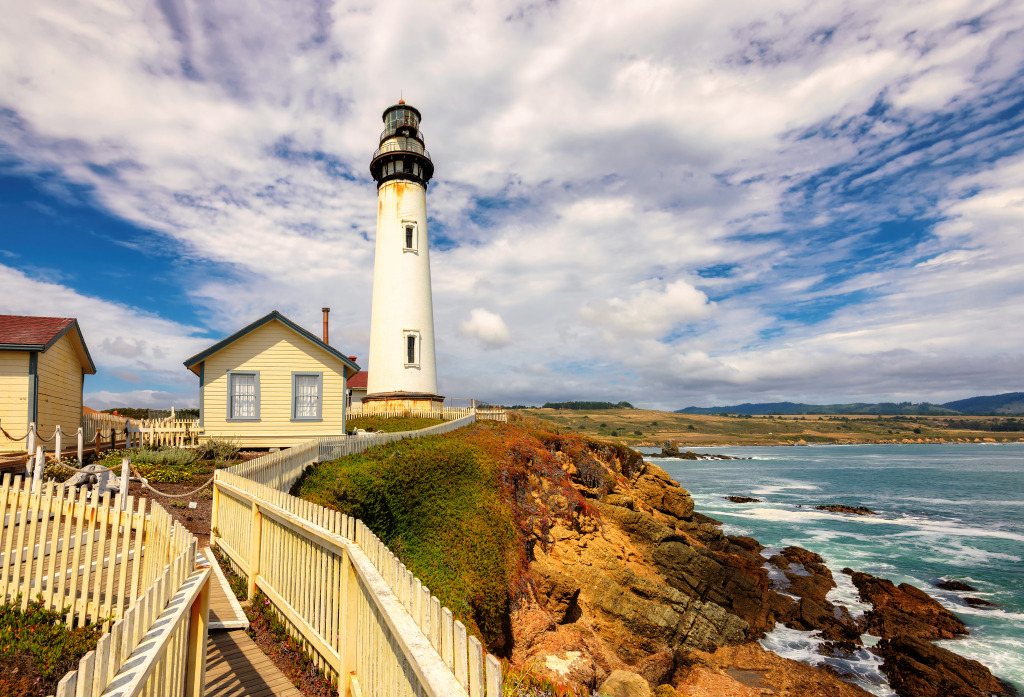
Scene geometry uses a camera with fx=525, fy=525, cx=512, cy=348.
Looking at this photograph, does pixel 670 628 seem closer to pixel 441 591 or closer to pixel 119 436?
pixel 441 591

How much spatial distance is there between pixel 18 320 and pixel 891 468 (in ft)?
304

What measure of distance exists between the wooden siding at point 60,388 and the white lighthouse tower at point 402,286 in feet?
42.2

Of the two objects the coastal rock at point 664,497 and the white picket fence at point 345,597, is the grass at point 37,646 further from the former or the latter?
the coastal rock at point 664,497

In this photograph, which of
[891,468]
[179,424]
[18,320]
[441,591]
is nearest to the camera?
[441,591]

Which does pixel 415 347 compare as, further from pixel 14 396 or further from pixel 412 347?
pixel 14 396

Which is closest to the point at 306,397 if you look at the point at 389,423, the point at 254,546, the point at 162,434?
the point at 162,434

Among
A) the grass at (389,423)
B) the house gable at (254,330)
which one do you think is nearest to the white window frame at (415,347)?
the grass at (389,423)

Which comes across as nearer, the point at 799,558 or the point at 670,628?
the point at 670,628

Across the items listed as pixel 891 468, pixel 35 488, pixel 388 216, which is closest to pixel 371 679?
pixel 35 488

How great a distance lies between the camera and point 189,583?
13.6ft

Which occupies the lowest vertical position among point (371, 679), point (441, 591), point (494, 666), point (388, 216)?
point (441, 591)

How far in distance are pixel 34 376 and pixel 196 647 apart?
714 inches

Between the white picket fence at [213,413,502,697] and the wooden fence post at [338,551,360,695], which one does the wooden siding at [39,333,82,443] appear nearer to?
the white picket fence at [213,413,502,697]

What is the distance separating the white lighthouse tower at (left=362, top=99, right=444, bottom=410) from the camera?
29594mm
